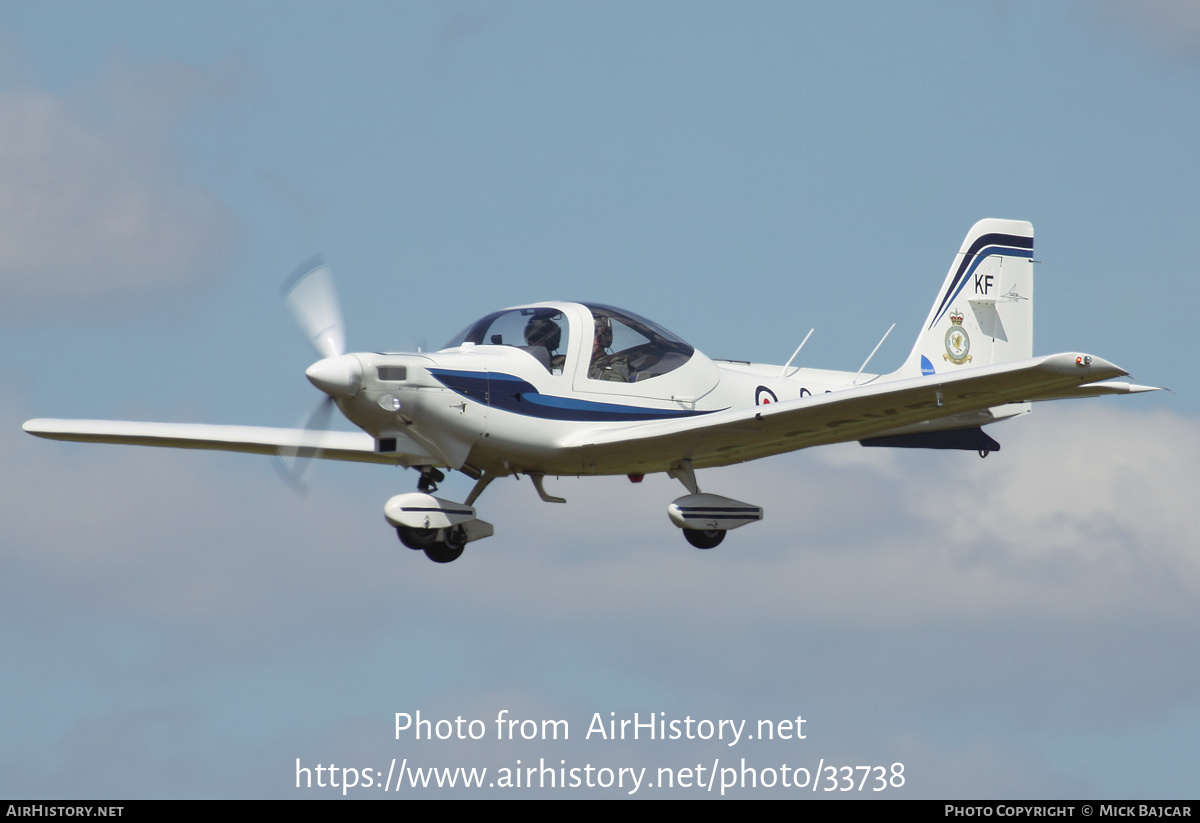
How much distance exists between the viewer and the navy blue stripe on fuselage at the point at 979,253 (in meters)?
20.0

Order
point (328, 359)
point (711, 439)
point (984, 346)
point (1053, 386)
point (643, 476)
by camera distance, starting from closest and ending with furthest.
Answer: point (1053, 386)
point (328, 359)
point (711, 439)
point (643, 476)
point (984, 346)

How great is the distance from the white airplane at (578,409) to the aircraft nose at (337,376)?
0.05 ft

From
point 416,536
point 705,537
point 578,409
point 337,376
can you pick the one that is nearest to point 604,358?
point 578,409

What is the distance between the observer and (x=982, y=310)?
786 inches

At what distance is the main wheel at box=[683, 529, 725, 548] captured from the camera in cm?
1772

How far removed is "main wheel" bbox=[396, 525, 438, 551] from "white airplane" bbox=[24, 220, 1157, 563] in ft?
0.06

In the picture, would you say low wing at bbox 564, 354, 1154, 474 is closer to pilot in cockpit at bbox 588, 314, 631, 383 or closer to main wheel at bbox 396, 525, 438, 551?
pilot in cockpit at bbox 588, 314, 631, 383

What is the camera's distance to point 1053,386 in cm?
1448

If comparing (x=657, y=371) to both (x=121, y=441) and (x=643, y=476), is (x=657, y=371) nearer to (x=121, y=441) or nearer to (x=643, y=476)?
(x=643, y=476)

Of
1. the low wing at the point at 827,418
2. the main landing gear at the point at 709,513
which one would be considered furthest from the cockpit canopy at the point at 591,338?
the main landing gear at the point at 709,513

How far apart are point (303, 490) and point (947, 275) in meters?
8.84

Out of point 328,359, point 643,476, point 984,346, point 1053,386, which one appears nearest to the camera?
point 1053,386

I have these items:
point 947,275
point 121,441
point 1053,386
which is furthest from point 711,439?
point 121,441

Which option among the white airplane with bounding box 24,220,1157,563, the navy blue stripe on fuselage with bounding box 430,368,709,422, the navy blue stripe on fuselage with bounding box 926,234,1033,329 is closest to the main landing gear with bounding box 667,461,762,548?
the white airplane with bounding box 24,220,1157,563
